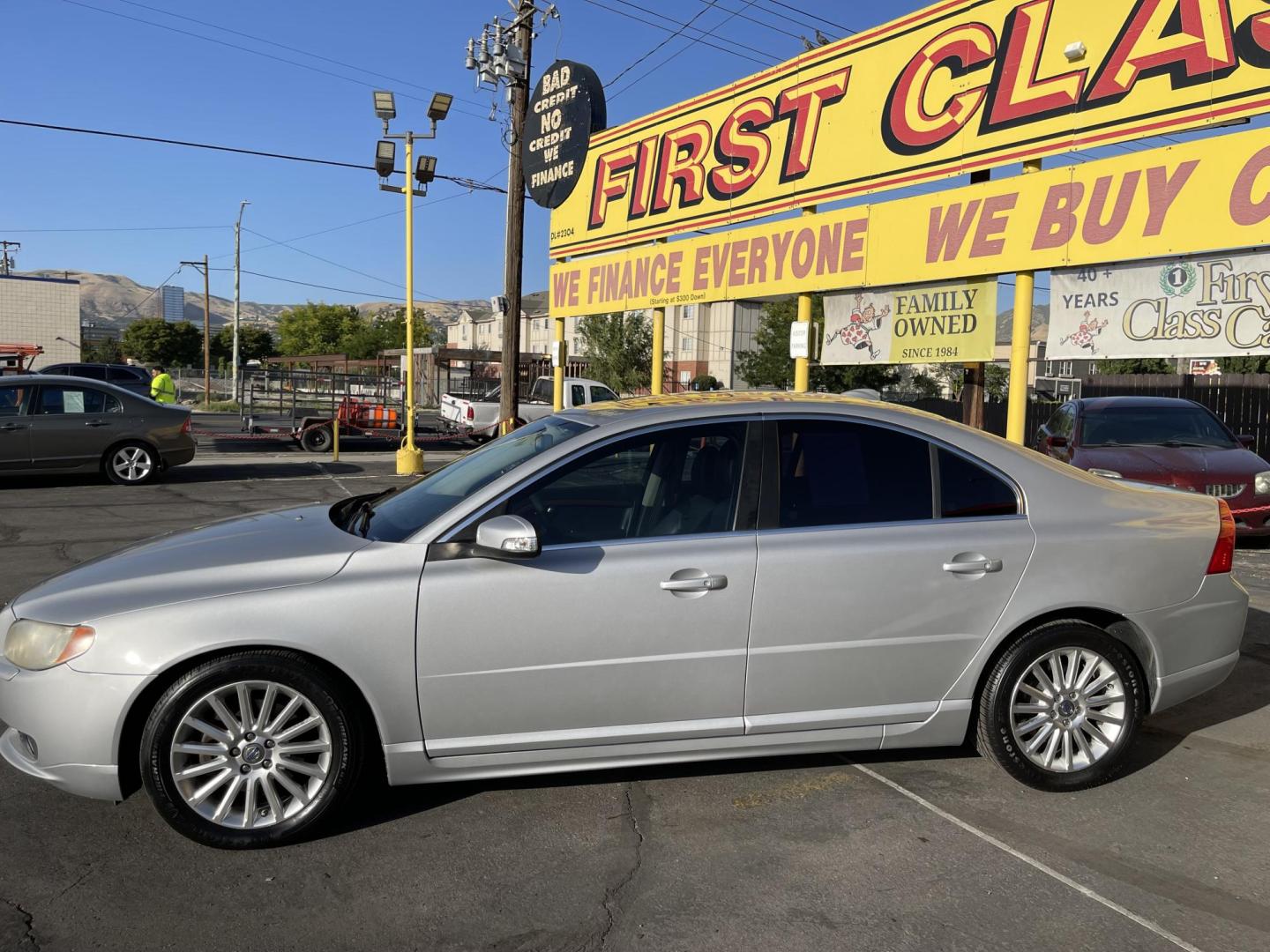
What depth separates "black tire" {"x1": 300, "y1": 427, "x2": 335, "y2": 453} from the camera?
21.2 metres

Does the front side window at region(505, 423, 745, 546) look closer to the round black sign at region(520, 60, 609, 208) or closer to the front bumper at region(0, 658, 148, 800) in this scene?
the front bumper at region(0, 658, 148, 800)

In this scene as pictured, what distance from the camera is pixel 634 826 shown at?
3.73 meters

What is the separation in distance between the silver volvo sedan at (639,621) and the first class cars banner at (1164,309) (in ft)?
16.7

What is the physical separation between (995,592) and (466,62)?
77.9 feet

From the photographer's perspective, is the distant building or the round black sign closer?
the round black sign

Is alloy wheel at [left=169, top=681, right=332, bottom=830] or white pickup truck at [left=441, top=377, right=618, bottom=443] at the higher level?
white pickup truck at [left=441, top=377, right=618, bottom=443]

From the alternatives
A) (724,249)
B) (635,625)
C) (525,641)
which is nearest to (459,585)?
(525,641)

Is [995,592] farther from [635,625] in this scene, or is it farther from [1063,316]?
[1063,316]

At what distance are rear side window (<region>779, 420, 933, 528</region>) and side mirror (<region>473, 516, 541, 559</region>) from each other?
1.03 metres

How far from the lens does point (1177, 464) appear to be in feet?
32.3

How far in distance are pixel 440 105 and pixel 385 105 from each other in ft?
3.17

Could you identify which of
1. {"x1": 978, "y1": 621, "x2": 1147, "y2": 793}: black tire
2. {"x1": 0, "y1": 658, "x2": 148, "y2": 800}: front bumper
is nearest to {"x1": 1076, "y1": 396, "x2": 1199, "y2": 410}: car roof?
{"x1": 978, "y1": 621, "x2": 1147, "y2": 793}: black tire

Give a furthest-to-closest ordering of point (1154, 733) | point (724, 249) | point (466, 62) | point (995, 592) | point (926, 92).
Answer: point (466, 62) < point (724, 249) < point (926, 92) < point (1154, 733) < point (995, 592)

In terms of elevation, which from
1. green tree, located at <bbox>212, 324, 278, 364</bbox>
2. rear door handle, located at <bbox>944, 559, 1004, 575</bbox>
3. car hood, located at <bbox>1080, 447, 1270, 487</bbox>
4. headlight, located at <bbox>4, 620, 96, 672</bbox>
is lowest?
headlight, located at <bbox>4, 620, 96, 672</bbox>
